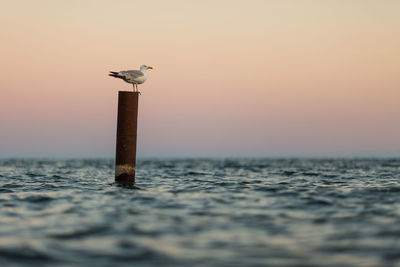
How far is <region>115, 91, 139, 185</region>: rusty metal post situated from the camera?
13.5 m

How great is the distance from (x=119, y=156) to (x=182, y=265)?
8.77 m

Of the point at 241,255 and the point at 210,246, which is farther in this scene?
the point at 210,246

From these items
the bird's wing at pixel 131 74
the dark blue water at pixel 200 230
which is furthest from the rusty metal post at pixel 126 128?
the dark blue water at pixel 200 230

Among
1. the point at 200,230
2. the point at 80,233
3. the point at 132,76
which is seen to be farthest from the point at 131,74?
the point at 200,230

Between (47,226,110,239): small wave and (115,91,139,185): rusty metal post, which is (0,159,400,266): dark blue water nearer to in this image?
(47,226,110,239): small wave

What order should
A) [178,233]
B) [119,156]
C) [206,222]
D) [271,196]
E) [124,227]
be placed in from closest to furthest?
[178,233], [124,227], [206,222], [271,196], [119,156]

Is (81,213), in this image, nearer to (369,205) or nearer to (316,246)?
(316,246)

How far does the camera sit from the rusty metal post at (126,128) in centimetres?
1350

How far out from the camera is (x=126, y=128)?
13531 mm

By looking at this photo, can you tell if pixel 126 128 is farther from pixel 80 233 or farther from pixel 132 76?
pixel 80 233

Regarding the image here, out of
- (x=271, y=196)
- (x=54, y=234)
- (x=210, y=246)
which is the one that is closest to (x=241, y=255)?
(x=210, y=246)

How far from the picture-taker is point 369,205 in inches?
407

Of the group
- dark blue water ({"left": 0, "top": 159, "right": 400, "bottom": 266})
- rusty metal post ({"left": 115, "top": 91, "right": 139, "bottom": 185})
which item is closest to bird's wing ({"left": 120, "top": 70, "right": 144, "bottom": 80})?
rusty metal post ({"left": 115, "top": 91, "right": 139, "bottom": 185})

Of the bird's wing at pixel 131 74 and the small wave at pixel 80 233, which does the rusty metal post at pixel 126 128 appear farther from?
the small wave at pixel 80 233
